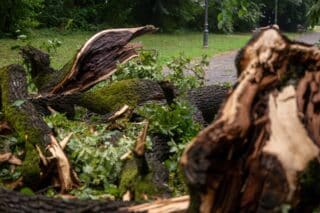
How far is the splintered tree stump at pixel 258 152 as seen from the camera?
267cm

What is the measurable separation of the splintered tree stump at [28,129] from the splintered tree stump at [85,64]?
0.94 metres

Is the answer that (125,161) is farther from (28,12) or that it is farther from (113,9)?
(113,9)

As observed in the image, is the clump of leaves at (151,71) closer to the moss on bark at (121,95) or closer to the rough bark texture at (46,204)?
the moss on bark at (121,95)

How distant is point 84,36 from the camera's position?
24.8 metres

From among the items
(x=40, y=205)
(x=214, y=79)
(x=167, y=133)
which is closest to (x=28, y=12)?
(x=214, y=79)

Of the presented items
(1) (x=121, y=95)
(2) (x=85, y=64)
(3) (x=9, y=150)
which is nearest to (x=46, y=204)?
(3) (x=9, y=150)

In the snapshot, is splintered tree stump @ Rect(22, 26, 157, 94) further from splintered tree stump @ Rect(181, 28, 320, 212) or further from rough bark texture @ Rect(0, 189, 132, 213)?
splintered tree stump @ Rect(181, 28, 320, 212)

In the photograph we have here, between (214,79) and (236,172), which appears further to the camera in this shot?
(214,79)

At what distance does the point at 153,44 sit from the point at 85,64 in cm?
1596

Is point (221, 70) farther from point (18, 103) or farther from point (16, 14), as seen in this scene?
point (18, 103)

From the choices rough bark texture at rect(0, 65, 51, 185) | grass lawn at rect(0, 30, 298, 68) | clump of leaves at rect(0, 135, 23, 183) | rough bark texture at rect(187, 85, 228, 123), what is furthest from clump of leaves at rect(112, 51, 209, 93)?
grass lawn at rect(0, 30, 298, 68)

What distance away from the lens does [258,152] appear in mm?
2816

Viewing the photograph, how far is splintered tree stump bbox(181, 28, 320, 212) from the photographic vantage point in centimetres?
267

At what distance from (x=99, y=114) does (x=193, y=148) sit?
4.14 metres
